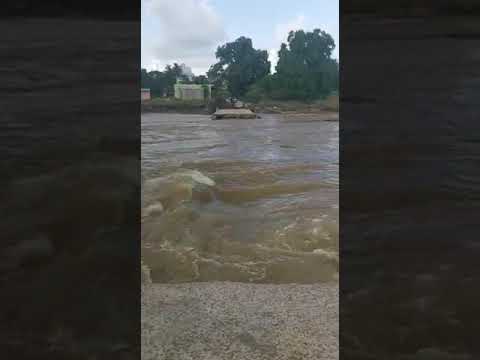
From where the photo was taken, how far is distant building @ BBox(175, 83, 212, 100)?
3133cm

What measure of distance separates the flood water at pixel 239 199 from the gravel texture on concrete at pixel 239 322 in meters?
4.04

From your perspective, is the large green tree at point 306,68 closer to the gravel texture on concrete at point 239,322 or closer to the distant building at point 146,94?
the distant building at point 146,94

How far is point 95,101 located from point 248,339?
10.9 ft

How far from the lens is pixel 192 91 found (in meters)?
32.2

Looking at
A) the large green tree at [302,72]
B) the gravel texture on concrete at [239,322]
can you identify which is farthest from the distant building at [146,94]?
the gravel texture on concrete at [239,322]

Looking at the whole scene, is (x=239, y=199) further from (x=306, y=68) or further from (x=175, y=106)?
(x=306, y=68)

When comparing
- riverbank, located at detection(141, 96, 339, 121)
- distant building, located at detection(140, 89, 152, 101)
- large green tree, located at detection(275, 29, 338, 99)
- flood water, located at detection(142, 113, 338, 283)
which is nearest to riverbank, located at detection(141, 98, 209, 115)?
riverbank, located at detection(141, 96, 339, 121)

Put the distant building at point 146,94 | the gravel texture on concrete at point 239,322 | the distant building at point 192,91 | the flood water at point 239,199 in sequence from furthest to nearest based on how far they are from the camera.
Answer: the distant building at point 192,91, the distant building at point 146,94, the flood water at point 239,199, the gravel texture on concrete at point 239,322

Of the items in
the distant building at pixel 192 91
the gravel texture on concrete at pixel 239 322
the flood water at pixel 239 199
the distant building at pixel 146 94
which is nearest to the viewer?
the gravel texture on concrete at pixel 239 322

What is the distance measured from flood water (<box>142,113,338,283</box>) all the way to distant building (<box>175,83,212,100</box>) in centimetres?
162

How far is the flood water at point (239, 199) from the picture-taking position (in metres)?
10.9
